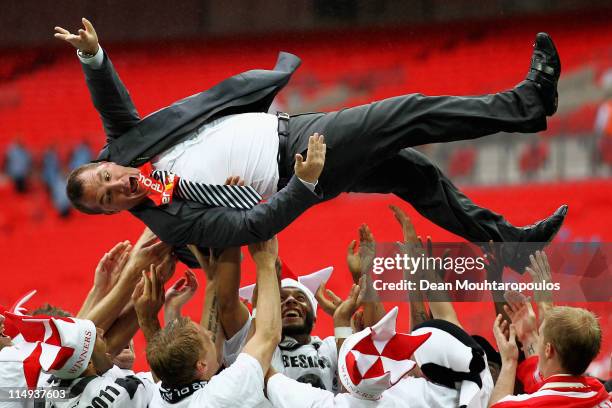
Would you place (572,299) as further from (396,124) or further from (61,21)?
(61,21)

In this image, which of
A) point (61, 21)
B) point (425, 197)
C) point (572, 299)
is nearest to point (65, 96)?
point (61, 21)

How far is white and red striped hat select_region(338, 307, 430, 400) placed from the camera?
2.14 meters

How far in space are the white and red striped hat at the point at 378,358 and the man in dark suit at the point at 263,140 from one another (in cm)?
48

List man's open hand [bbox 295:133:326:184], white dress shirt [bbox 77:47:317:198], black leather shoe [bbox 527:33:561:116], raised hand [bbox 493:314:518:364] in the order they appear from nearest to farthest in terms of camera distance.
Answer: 1. raised hand [bbox 493:314:518:364]
2. man's open hand [bbox 295:133:326:184]
3. white dress shirt [bbox 77:47:317:198]
4. black leather shoe [bbox 527:33:561:116]

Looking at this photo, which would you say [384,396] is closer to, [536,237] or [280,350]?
[280,350]

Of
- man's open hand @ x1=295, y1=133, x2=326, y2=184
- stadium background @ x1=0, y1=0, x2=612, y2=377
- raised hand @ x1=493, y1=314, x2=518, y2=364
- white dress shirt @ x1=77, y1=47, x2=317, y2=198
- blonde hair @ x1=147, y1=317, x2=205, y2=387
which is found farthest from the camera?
stadium background @ x1=0, y1=0, x2=612, y2=377

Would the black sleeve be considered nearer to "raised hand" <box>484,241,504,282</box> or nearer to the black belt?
the black belt

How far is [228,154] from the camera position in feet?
8.87

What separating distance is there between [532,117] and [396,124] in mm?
378

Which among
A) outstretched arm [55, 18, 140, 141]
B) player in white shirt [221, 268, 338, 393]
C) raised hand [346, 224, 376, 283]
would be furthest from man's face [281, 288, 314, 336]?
outstretched arm [55, 18, 140, 141]

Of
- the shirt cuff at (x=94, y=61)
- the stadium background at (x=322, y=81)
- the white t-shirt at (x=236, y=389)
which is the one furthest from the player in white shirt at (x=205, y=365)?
the stadium background at (x=322, y=81)

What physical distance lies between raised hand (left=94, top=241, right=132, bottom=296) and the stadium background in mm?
2689

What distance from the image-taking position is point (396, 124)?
276 cm

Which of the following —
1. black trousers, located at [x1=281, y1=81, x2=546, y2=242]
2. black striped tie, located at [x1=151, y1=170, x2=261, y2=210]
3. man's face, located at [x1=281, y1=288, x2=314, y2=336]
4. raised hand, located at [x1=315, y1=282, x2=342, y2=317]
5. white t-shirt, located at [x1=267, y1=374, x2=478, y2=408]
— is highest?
black trousers, located at [x1=281, y1=81, x2=546, y2=242]
